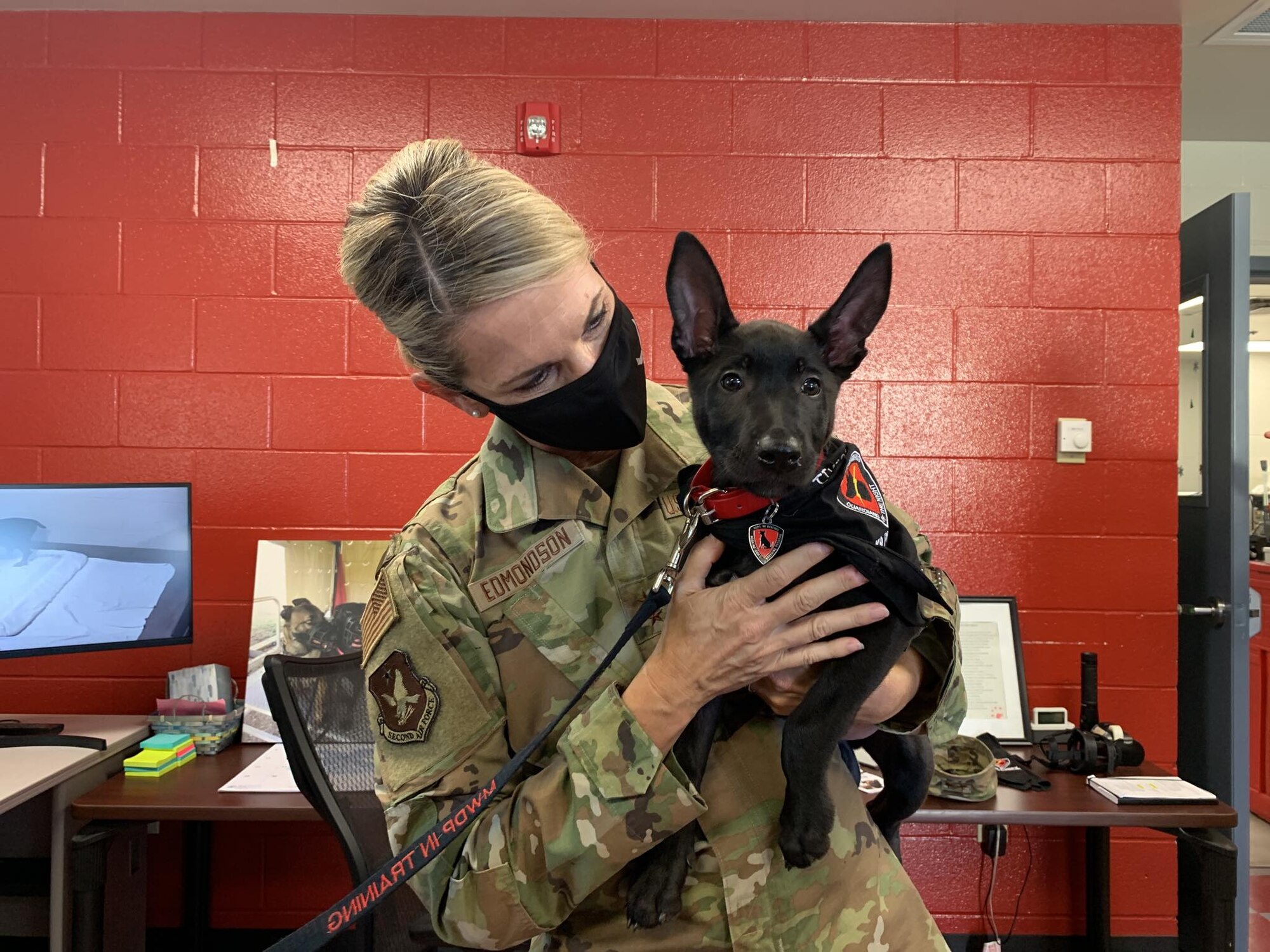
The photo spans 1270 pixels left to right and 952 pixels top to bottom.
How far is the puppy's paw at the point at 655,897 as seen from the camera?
1.02 metres

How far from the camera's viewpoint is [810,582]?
1014 mm

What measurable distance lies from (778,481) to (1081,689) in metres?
2.19

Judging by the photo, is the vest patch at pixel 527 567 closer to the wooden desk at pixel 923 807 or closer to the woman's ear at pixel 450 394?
the woman's ear at pixel 450 394

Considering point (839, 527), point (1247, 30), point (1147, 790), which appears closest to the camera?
point (839, 527)

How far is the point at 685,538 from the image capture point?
110 centimetres

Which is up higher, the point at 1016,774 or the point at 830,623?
the point at 830,623

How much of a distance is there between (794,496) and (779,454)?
0.23 ft

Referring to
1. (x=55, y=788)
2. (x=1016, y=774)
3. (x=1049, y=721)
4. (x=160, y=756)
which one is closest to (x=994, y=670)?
(x=1049, y=721)

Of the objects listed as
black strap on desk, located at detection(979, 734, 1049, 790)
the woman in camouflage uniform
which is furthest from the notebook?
the woman in camouflage uniform

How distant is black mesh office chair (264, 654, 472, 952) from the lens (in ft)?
5.61

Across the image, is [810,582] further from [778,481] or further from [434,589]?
[434,589]

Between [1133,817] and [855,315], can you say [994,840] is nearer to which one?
[1133,817]

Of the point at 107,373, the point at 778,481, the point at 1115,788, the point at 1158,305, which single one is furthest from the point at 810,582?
the point at 107,373

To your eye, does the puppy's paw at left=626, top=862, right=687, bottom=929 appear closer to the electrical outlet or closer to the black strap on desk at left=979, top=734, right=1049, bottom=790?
the black strap on desk at left=979, top=734, right=1049, bottom=790
